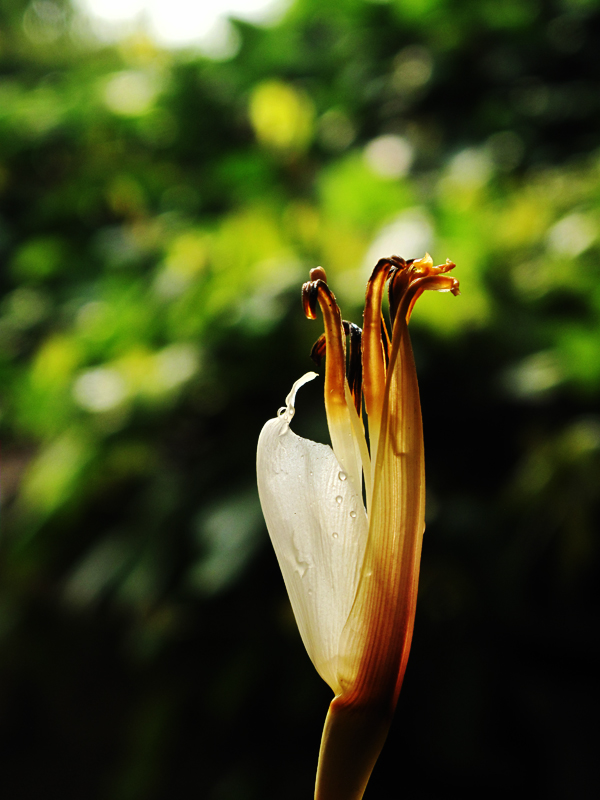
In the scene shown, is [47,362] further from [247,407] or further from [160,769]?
[160,769]

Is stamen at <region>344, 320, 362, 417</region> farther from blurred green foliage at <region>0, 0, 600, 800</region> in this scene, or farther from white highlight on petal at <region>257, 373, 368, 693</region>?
blurred green foliage at <region>0, 0, 600, 800</region>

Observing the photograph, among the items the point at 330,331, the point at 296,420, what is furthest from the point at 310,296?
the point at 296,420

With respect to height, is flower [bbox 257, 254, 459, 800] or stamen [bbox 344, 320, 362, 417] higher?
stamen [bbox 344, 320, 362, 417]

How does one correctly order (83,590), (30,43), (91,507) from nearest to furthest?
(83,590) → (91,507) → (30,43)

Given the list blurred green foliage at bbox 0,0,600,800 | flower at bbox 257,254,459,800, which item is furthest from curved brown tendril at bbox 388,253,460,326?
blurred green foliage at bbox 0,0,600,800

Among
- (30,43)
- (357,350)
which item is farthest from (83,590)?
(30,43)

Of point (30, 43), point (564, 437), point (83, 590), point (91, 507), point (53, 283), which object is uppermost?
point (30, 43)
